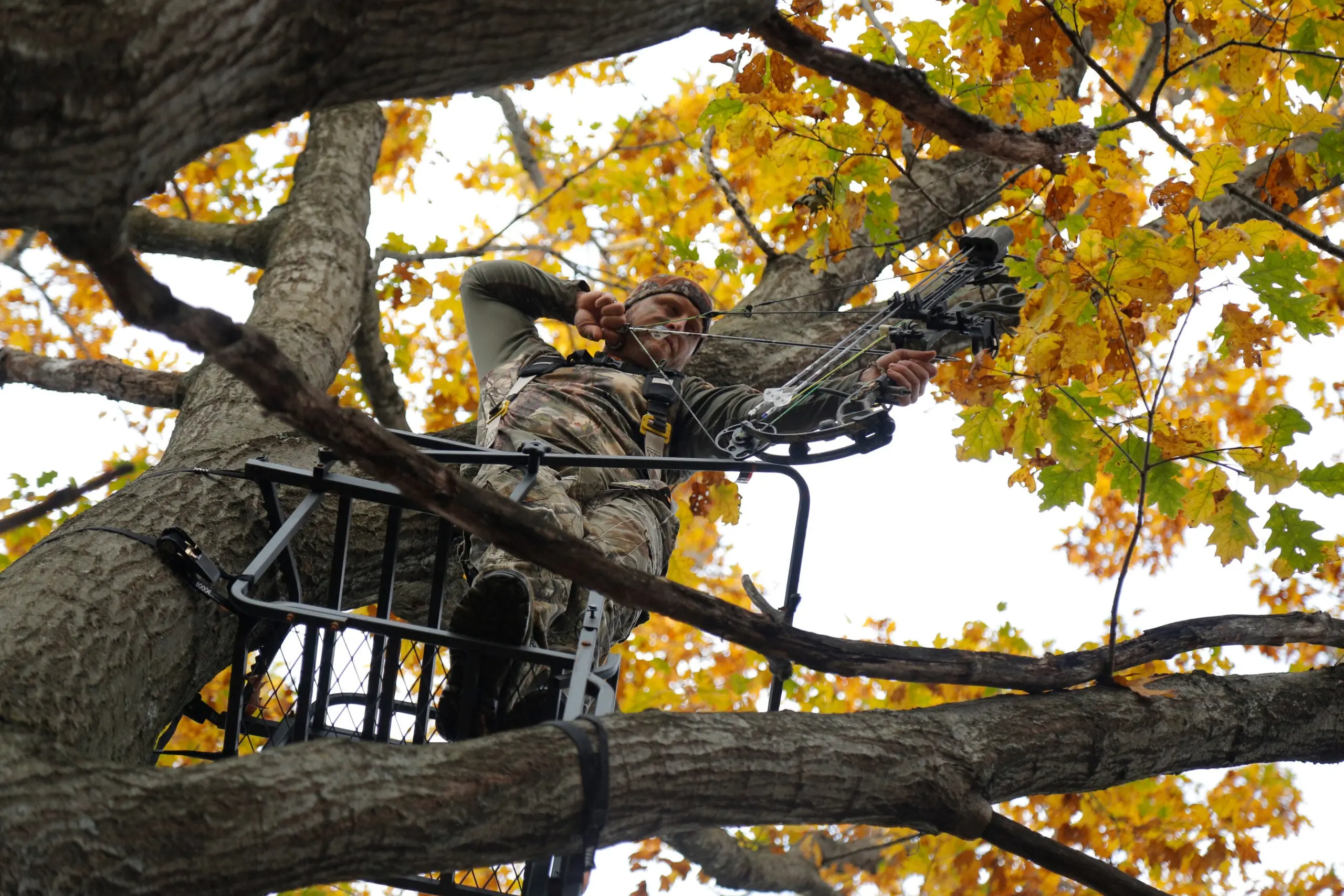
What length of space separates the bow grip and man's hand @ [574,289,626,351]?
1398 millimetres

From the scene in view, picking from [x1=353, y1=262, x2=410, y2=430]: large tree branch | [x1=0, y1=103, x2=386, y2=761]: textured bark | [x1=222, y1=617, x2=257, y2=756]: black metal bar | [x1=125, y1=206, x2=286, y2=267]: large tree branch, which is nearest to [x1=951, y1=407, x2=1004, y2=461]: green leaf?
[x1=0, y1=103, x2=386, y2=761]: textured bark

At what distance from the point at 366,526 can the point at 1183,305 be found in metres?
2.87

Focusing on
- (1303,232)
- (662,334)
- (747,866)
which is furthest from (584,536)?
(747,866)

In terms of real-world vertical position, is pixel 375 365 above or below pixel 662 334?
above

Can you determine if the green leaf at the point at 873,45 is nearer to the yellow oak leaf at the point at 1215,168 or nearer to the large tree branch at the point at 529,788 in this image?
the yellow oak leaf at the point at 1215,168

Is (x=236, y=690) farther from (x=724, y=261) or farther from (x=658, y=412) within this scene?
(x=724, y=261)

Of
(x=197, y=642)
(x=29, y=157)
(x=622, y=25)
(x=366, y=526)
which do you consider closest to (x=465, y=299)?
(x=366, y=526)

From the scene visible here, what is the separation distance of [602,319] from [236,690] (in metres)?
2.31

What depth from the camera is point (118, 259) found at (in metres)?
1.56

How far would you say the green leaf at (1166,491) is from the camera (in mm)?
3701

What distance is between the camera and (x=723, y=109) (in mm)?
4305

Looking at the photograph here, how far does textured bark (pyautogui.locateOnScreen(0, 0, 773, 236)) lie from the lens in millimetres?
1436

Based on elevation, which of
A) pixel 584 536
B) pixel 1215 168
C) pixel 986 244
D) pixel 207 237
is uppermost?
pixel 207 237

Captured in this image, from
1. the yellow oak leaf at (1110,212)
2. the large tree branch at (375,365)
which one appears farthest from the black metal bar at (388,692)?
the large tree branch at (375,365)
